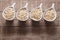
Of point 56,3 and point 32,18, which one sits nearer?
point 32,18

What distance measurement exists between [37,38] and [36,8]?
0.30 meters

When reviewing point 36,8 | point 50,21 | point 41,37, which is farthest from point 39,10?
point 41,37

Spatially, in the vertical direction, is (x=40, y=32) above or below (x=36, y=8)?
below

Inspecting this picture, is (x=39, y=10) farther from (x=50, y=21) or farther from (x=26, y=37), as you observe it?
(x=26, y=37)

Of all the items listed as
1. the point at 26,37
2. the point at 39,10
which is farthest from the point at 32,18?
the point at 26,37

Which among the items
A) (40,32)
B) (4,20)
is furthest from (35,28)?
(4,20)

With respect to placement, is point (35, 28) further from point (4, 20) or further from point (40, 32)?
point (4, 20)

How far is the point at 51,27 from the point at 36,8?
9.6 inches

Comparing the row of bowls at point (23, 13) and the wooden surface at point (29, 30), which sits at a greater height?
the row of bowls at point (23, 13)

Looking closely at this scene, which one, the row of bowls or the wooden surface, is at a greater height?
the row of bowls

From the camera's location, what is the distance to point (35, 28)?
152 centimetres

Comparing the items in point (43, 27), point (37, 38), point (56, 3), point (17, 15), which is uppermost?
point (56, 3)

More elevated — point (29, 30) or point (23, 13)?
point (23, 13)

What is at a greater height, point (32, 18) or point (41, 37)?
point (32, 18)
